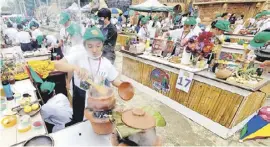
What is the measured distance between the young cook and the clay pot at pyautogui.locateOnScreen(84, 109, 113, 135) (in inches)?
15.9

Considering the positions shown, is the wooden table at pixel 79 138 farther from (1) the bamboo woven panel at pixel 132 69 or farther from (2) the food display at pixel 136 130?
→ (1) the bamboo woven panel at pixel 132 69

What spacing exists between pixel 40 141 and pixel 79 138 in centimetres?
24

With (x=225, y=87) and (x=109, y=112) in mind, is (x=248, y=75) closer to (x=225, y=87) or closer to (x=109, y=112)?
(x=225, y=87)

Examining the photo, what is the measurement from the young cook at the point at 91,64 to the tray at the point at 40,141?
55 centimetres

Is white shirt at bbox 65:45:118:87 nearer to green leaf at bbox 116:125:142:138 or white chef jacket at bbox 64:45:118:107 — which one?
white chef jacket at bbox 64:45:118:107

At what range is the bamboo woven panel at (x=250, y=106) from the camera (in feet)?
7.96

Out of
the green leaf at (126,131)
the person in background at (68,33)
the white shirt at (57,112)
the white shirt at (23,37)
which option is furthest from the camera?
the white shirt at (23,37)

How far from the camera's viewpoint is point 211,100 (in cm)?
Answer: 262

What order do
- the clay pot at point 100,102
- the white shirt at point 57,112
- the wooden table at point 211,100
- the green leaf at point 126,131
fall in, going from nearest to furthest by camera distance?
1. the green leaf at point 126,131
2. the clay pot at point 100,102
3. the white shirt at point 57,112
4. the wooden table at point 211,100

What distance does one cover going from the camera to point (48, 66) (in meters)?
2.75

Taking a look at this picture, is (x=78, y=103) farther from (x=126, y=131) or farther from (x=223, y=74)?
(x=223, y=74)

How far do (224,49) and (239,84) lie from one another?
3.55 metres

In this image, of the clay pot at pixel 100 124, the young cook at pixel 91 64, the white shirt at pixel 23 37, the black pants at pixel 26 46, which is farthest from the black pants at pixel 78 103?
the white shirt at pixel 23 37

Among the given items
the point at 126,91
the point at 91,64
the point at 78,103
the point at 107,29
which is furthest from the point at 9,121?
the point at 107,29
